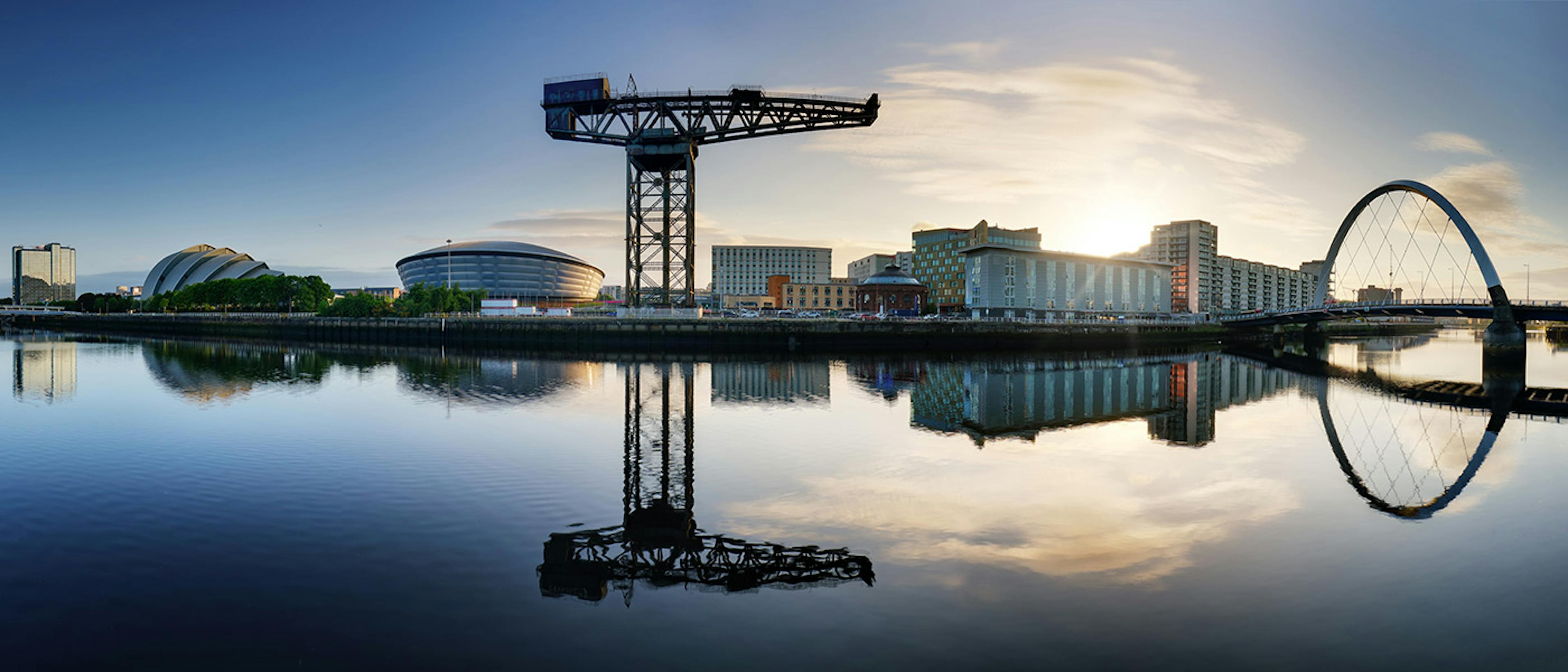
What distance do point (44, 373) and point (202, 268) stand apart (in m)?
156

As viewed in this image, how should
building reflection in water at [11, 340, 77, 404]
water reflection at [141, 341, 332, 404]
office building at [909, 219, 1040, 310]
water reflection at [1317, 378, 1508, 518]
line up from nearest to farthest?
water reflection at [1317, 378, 1508, 518]
building reflection in water at [11, 340, 77, 404]
water reflection at [141, 341, 332, 404]
office building at [909, 219, 1040, 310]

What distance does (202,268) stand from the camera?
541 feet

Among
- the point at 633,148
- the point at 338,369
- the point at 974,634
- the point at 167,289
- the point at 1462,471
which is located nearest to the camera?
the point at 974,634

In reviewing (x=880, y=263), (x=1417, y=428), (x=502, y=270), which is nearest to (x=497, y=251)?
(x=502, y=270)

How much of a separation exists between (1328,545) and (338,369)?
1695 inches

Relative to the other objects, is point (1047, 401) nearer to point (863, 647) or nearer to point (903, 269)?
point (863, 647)

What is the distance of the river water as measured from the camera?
7.08 meters

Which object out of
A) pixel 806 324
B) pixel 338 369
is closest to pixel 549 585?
pixel 338 369

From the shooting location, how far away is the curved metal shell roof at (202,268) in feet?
537

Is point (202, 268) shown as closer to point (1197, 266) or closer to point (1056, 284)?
point (1056, 284)

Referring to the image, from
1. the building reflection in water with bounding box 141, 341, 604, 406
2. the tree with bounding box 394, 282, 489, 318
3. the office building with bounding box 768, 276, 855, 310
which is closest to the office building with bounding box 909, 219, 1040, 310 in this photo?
the office building with bounding box 768, 276, 855, 310

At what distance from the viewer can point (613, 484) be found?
45.0ft

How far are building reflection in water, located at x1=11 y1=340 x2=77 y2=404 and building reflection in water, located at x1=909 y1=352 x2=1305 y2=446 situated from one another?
30.3 meters

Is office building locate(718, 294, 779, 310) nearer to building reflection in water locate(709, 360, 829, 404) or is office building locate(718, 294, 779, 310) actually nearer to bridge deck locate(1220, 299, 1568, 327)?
bridge deck locate(1220, 299, 1568, 327)
